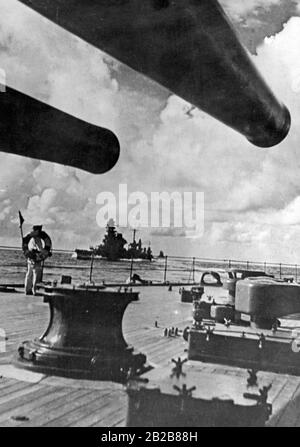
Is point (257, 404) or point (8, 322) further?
point (8, 322)

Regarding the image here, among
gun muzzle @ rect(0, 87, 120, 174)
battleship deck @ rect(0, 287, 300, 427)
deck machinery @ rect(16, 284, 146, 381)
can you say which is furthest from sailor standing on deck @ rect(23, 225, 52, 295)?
gun muzzle @ rect(0, 87, 120, 174)

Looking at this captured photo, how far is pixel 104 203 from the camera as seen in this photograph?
2195mm

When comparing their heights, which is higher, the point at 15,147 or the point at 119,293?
the point at 15,147

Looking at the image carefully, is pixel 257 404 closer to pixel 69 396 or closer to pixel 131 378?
pixel 131 378

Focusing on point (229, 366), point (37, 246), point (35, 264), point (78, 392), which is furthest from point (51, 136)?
point (35, 264)

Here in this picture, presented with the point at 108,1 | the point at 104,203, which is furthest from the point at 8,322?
the point at 108,1

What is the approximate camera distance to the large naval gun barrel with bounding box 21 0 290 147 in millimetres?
886

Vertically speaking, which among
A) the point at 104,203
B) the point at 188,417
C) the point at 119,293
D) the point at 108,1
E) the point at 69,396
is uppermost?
the point at 108,1

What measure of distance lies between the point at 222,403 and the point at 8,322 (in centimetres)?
366

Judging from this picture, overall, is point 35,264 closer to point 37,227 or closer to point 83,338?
point 37,227

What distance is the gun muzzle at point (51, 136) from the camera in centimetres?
122

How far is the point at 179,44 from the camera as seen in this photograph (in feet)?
3.22

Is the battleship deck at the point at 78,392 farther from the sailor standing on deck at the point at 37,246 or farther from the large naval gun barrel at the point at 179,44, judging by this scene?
the sailor standing on deck at the point at 37,246

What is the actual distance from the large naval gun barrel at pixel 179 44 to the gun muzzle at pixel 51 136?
0.29 m
